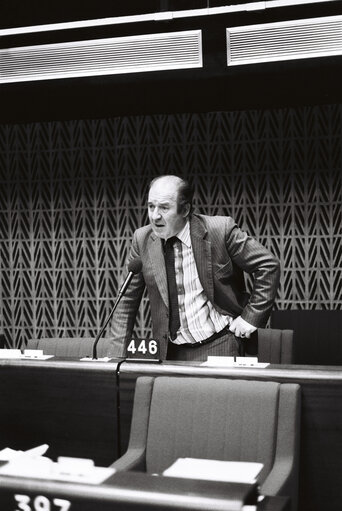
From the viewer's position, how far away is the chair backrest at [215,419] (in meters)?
2.46

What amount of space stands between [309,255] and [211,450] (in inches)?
125

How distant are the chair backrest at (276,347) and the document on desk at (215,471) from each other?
80.4 inches

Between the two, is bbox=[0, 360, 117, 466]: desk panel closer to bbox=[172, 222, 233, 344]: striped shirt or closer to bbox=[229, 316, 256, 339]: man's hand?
bbox=[172, 222, 233, 344]: striped shirt

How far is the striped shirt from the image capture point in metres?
3.17

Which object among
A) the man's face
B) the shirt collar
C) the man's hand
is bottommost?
the man's hand

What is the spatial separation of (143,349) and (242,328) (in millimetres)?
526

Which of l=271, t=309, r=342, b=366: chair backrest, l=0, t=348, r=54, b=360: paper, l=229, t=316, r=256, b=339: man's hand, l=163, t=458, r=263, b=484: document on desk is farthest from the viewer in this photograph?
l=271, t=309, r=342, b=366: chair backrest

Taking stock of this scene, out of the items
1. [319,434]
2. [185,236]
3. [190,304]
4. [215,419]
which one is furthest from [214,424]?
[185,236]

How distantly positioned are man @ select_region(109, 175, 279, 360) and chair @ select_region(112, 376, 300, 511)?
48 cm

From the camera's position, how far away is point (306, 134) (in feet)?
17.8

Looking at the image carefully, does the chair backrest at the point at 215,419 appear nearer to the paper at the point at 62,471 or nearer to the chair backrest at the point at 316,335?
the paper at the point at 62,471

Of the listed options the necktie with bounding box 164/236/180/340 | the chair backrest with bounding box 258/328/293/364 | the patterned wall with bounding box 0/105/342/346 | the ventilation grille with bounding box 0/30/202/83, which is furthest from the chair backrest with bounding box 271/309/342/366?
the ventilation grille with bounding box 0/30/202/83

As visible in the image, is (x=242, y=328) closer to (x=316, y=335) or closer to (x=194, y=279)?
(x=194, y=279)

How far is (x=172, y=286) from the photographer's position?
126 inches
